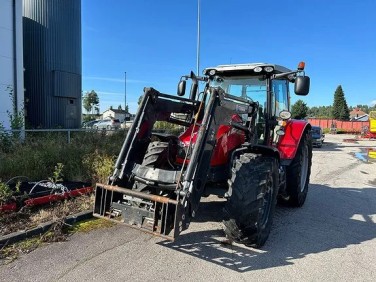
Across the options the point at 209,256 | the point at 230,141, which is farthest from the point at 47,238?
the point at 230,141

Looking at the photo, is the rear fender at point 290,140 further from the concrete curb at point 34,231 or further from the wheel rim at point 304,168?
the concrete curb at point 34,231

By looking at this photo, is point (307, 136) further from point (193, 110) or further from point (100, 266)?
point (100, 266)

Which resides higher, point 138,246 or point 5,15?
point 5,15

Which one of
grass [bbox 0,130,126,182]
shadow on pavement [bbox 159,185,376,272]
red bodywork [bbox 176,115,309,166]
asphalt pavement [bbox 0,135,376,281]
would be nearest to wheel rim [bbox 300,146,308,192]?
shadow on pavement [bbox 159,185,376,272]

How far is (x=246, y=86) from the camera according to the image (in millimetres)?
6172

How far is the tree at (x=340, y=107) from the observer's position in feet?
252

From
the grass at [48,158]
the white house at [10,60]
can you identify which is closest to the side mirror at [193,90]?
the grass at [48,158]

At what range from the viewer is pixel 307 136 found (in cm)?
724

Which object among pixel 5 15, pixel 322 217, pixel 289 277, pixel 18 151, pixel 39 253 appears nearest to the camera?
pixel 289 277

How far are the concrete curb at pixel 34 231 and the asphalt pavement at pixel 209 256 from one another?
1.26 ft

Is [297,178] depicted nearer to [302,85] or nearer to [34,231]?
[302,85]

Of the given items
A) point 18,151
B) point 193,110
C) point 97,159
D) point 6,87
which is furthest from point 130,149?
point 6,87

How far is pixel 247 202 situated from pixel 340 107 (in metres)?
81.6

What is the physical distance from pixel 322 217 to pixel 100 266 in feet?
14.0
